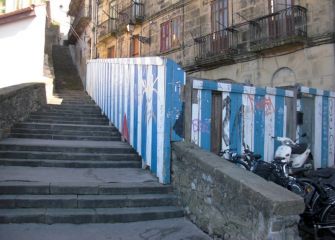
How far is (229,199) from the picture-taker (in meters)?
4.81

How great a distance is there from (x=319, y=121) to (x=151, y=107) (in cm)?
422

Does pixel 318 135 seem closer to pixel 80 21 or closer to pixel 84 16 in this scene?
pixel 84 16

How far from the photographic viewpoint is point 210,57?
16.6 metres

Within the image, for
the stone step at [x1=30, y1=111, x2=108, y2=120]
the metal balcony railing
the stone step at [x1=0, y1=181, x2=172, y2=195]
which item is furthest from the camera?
the metal balcony railing

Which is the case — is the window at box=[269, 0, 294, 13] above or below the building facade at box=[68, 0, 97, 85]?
below

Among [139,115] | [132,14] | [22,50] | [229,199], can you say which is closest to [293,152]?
[139,115]

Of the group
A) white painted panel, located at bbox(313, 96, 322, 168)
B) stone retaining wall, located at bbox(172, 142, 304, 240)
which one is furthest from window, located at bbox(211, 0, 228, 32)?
stone retaining wall, located at bbox(172, 142, 304, 240)

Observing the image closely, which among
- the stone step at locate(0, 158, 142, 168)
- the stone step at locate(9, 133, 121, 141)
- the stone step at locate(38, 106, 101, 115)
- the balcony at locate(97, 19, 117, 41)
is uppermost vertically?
the balcony at locate(97, 19, 117, 41)

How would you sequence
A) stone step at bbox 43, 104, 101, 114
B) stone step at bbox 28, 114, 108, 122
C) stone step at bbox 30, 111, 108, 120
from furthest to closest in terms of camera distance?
stone step at bbox 43, 104, 101, 114 < stone step at bbox 30, 111, 108, 120 < stone step at bbox 28, 114, 108, 122

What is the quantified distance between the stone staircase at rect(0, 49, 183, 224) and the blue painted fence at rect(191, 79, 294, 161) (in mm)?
1242

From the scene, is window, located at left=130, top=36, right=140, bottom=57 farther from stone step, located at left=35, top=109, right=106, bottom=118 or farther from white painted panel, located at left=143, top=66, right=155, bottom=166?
white painted panel, located at left=143, top=66, right=155, bottom=166

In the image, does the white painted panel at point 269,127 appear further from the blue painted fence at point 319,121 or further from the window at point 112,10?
the window at point 112,10

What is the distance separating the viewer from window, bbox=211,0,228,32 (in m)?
16.9

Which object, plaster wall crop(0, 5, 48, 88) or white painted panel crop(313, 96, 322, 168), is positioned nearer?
white painted panel crop(313, 96, 322, 168)
